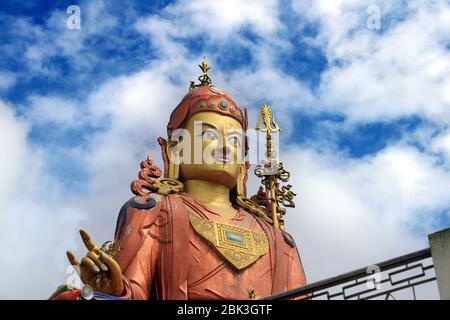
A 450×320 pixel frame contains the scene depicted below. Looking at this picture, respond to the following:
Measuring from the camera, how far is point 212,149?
10.0 m

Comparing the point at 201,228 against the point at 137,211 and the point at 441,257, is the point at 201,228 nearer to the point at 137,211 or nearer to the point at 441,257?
the point at 137,211

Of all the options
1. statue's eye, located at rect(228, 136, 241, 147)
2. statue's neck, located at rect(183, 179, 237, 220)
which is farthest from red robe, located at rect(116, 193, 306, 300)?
statue's eye, located at rect(228, 136, 241, 147)

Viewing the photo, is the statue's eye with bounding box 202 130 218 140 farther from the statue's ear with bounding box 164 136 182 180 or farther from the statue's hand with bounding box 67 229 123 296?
the statue's hand with bounding box 67 229 123 296

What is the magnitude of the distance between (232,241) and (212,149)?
138 centimetres

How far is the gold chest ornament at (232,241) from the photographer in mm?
9250

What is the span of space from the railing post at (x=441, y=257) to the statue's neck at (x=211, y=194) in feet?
18.0

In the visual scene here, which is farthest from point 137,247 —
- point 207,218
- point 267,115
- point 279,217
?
point 267,115

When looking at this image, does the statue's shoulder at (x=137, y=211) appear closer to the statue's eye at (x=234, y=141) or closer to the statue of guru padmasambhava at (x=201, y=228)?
the statue of guru padmasambhava at (x=201, y=228)

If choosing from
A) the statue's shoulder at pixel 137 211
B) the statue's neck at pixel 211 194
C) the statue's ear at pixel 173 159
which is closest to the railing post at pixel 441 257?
the statue's shoulder at pixel 137 211

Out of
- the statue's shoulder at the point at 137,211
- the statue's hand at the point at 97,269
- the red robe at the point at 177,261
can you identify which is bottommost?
the statue's hand at the point at 97,269
